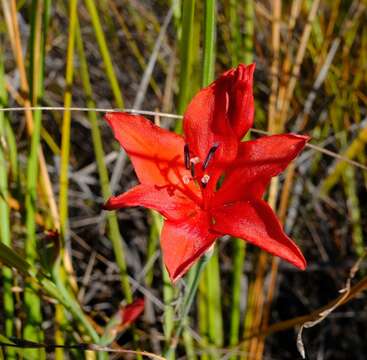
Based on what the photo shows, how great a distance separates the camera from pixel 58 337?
1.13 meters

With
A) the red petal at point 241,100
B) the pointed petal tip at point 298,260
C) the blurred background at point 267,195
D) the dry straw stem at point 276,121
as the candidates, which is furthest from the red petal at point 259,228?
the dry straw stem at point 276,121

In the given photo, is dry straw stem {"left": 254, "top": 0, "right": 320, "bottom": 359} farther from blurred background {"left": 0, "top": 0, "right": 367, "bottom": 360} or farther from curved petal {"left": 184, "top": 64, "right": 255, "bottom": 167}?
curved petal {"left": 184, "top": 64, "right": 255, "bottom": 167}

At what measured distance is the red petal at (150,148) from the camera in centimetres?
82

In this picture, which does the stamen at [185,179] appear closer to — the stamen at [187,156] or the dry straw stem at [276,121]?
the stamen at [187,156]

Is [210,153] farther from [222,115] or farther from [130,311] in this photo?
[130,311]

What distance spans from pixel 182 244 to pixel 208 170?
18cm

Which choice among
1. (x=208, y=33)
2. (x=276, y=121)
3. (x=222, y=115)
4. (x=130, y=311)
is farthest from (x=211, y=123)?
(x=276, y=121)

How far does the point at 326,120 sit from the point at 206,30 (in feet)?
3.00

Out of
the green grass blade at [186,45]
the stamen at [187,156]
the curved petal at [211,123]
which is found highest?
the green grass blade at [186,45]

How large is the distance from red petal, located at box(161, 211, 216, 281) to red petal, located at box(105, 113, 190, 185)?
0.09 meters

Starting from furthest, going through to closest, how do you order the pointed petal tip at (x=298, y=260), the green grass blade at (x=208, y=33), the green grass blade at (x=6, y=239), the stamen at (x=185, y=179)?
the green grass blade at (x=6, y=239)
the stamen at (x=185, y=179)
the green grass blade at (x=208, y=33)
the pointed petal tip at (x=298, y=260)

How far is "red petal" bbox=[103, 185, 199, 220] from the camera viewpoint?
762 mm

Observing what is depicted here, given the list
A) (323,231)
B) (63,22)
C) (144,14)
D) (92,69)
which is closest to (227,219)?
(323,231)

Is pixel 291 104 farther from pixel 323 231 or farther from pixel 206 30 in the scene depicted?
pixel 206 30
